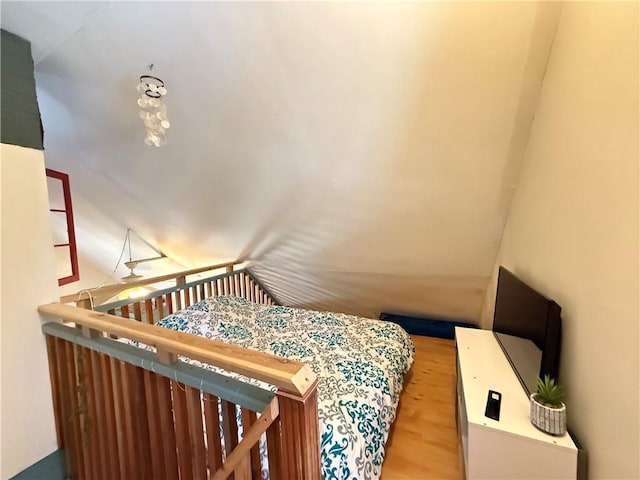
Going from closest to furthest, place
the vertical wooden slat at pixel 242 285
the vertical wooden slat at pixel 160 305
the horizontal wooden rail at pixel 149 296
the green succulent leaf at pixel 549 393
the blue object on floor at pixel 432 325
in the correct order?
the green succulent leaf at pixel 549 393, the horizontal wooden rail at pixel 149 296, the vertical wooden slat at pixel 160 305, the blue object on floor at pixel 432 325, the vertical wooden slat at pixel 242 285

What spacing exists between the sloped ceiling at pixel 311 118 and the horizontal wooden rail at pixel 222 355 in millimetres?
1313

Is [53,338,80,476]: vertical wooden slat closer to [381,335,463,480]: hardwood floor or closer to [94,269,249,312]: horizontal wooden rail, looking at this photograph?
[94,269,249,312]: horizontal wooden rail

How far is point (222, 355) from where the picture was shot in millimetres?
873

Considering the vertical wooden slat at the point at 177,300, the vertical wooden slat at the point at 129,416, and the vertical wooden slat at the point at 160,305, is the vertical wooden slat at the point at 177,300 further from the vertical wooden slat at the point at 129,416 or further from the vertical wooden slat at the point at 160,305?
the vertical wooden slat at the point at 129,416

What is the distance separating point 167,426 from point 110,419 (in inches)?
16.5

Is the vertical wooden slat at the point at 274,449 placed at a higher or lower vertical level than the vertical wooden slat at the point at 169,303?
higher

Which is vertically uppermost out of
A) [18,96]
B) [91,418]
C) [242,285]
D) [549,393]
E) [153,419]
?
[18,96]

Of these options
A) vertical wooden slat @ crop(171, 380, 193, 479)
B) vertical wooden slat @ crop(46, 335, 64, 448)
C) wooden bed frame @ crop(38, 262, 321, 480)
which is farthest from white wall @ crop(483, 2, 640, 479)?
vertical wooden slat @ crop(46, 335, 64, 448)

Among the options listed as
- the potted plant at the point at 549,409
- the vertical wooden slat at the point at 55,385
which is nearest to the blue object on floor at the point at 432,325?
the potted plant at the point at 549,409

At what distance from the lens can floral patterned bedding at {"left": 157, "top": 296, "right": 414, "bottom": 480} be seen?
4.36 feet

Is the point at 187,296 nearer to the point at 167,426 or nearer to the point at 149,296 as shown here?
the point at 149,296

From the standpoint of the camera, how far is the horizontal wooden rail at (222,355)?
30.1 inches

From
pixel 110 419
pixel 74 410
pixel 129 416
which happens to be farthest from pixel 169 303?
pixel 129 416

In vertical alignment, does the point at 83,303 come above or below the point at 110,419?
above
